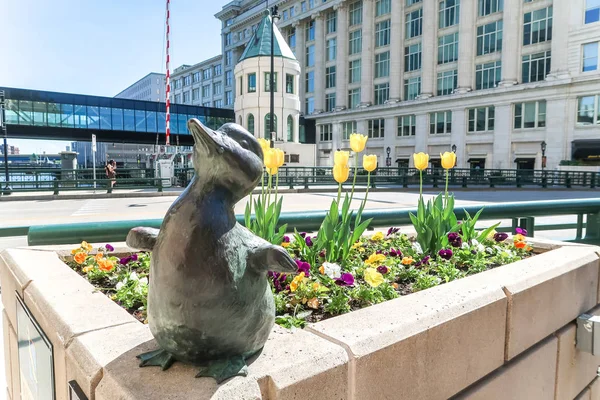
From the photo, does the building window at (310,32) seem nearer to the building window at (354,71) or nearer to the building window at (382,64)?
the building window at (354,71)

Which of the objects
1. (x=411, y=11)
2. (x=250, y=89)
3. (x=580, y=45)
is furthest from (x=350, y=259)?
(x=411, y=11)

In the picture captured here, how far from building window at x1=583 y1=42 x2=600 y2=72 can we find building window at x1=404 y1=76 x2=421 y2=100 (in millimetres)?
16600

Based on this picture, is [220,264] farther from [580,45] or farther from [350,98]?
[350,98]

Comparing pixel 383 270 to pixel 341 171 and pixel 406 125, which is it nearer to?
pixel 341 171

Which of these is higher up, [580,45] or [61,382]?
[580,45]

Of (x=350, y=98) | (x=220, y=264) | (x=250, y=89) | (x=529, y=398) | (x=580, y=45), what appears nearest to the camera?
(x=220, y=264)

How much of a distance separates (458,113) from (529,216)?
44410 mm

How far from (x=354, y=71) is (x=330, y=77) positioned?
4.26 meters

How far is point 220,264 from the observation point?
53.0 inches

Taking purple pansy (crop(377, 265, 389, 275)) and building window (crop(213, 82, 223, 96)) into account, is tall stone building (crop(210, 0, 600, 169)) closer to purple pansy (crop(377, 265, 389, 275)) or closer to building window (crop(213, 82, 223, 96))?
building window (crop(213, 82, 223, 96))

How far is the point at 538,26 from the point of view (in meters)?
41.0

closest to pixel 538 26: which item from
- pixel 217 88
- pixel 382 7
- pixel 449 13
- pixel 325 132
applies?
pixel 449 13

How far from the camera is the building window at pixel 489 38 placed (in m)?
43.8

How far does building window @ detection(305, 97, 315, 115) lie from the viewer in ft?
212
